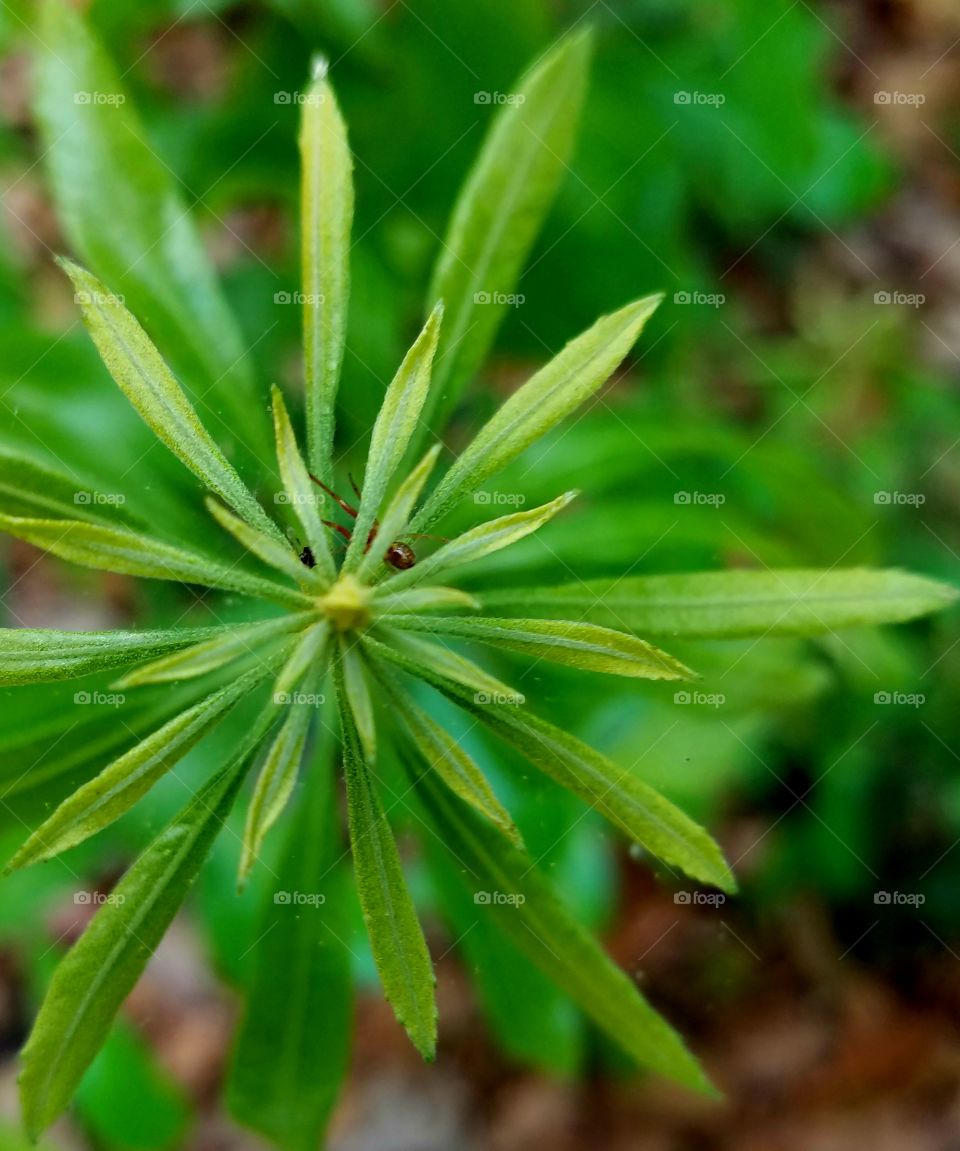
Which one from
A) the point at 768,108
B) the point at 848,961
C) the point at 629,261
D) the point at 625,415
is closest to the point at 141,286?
the point at 625,415

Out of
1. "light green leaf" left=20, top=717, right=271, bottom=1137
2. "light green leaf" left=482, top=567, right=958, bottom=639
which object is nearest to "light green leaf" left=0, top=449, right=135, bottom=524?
"light green leaf" left=20, top=717, right=271, bottom=1137

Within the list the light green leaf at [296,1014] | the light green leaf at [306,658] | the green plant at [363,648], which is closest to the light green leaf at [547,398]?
the green plant at [363,648]

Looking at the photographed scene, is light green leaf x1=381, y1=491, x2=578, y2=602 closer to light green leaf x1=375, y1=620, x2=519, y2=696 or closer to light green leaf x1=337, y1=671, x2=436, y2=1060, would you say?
light green leaf x1=375, y1=620, x2=519, y2=696

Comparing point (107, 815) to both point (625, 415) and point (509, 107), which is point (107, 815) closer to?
point (509, 107)

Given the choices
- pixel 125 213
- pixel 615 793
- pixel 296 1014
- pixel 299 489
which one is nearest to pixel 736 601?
pixel 615 793

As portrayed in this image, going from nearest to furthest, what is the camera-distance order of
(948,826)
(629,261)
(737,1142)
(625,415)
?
(625,415), (629,261), (948,826), (737,1142)

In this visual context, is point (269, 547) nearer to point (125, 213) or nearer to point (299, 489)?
point (299, 489)

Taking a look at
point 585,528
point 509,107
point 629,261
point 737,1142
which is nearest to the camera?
point 509,107
